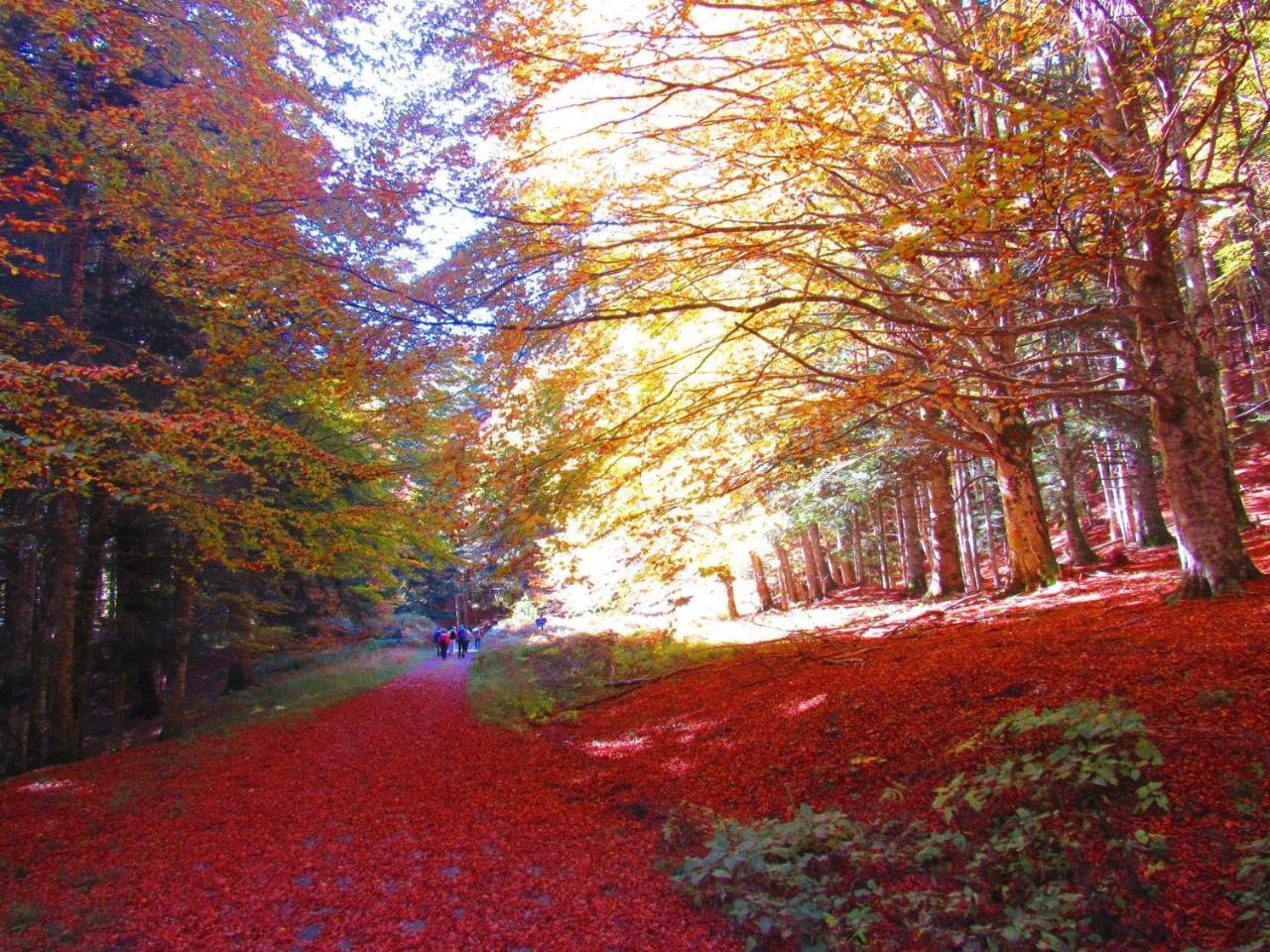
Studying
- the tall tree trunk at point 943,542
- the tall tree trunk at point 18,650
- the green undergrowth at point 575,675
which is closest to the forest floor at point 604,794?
the green undergrowth at point 575,675

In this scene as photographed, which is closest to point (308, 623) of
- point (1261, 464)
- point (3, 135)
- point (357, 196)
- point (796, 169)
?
point (3, 135)

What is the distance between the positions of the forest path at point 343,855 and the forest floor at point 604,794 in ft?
0.09

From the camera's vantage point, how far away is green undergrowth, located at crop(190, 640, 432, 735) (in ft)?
45.6

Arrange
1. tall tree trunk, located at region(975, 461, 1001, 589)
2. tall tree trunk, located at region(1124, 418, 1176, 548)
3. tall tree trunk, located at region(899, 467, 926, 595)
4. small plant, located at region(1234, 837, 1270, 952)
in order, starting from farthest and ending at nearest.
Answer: tall tree trunk, located at region(975, 461, 1001, 589) < tall tree trunk, located at region(899, 467, 926, 595) < tall tree trunk, located at region(1124, 418, 1176, 548) < small plant, located at region(1234, 837, 1270, 952)

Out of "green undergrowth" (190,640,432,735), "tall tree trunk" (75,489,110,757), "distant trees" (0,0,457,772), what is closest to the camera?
"distant trees" (0,0,457,772)

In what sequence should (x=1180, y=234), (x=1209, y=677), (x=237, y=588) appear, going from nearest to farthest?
(x=1209, y=677)
(x=1180, y=234)
(x=237, y=588)

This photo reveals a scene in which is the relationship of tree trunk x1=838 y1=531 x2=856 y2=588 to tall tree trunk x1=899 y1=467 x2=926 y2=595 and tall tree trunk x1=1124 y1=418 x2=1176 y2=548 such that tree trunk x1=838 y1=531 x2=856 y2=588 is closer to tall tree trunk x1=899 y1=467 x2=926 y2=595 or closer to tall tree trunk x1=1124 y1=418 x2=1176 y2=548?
tall tree trunk x1=899 y1=467 x2=926 y2=595

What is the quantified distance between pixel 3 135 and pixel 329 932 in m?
11.4

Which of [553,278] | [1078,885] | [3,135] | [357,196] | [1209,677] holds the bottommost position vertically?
[1078,885]

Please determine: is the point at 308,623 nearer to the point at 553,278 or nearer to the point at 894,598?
the point at 894,598

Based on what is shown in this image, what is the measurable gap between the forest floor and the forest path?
26 millimetres

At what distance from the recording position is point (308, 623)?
78.6 feet

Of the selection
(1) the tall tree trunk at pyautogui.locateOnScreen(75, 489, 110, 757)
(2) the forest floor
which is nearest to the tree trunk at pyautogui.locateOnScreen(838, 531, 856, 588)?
(2) the forest floor

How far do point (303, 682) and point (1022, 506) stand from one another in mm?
18025
